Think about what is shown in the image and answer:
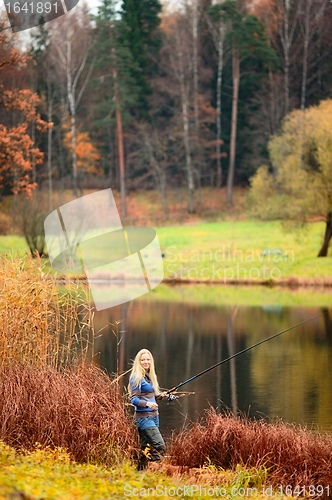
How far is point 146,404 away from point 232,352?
7.53 meters

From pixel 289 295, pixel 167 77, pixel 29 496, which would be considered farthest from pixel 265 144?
pixel 29 496

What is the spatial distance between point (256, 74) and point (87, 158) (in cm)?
1156

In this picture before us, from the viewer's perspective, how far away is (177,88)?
123 ft

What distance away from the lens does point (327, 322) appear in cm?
1761

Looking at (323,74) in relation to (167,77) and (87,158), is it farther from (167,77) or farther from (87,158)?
(87,158)

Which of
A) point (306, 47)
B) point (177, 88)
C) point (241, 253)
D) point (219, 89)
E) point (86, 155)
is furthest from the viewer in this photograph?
point (86, 155)

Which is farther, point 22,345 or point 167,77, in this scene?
point 167,77

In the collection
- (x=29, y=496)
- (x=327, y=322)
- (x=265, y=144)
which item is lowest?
(x=327, y=322)

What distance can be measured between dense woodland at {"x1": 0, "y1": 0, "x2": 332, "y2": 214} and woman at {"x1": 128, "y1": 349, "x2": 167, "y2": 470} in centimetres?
2760

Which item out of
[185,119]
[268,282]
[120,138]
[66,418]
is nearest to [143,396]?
[66,418]

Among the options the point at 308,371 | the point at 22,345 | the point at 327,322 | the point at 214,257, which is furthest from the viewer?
the point at 214,257

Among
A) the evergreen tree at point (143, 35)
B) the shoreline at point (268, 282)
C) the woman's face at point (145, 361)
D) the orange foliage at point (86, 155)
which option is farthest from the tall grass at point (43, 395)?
the evergreen tree at point (143, 35)

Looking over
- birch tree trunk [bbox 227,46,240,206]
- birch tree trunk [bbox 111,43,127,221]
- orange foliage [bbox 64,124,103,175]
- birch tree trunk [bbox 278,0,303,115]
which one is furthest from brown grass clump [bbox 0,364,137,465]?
birch tree trunk [bbox 227,46,240,206]

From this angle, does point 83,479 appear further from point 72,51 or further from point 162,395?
point 72,51
